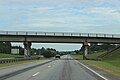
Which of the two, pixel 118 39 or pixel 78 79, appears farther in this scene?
pixel 118 39

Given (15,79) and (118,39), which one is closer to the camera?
(15,79)

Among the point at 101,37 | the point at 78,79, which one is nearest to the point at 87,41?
the point at 101,37

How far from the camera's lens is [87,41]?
83188 mm

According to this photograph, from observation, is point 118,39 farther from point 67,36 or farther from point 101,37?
point 67,36

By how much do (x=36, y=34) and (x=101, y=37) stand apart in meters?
18.0

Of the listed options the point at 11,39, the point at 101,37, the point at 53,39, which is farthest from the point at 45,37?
the point at 101,37

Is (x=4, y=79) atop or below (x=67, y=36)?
below

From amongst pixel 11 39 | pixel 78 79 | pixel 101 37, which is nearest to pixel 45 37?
pixel 11 39

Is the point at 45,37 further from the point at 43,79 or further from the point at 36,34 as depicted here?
the point at 43,79

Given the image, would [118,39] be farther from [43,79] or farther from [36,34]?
[43,79]

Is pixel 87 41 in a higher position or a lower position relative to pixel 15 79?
higher

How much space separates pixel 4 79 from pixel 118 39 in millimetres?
67799

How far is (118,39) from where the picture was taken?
8288cm

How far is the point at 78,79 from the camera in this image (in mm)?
18562
